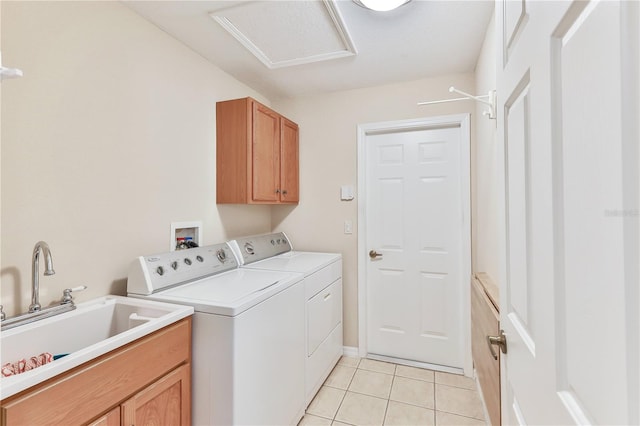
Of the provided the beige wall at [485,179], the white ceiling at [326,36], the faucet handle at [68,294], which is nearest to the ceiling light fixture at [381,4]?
the white ceiling at [326,36]

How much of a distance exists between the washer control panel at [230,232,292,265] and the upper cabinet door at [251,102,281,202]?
356mm

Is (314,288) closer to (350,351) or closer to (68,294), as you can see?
(350,351)

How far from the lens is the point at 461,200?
252 centimetres

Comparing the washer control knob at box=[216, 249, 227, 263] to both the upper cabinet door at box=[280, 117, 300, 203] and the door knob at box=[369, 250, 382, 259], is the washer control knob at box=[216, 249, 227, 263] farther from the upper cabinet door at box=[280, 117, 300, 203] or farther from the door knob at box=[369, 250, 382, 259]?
the door knob at box=[369, 250, 382, 259]

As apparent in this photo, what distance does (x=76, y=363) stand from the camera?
36.4 inches

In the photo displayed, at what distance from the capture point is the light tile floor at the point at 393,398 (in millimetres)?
1944

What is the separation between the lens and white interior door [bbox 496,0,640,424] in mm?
356

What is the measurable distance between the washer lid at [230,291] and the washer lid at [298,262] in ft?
0.51

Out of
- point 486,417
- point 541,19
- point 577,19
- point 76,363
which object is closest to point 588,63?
point 577,19

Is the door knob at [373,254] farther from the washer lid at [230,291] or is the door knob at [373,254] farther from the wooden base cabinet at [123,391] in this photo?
the wooden base cabinet at [123,391]

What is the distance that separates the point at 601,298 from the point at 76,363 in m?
1.29

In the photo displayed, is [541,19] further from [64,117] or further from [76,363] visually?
[64,117]

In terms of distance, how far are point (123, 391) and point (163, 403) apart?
0.23 metres

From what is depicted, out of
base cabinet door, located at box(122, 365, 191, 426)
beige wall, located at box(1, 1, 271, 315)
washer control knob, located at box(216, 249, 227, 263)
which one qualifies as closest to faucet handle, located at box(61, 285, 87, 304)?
beige wall, located at box(1, 1, 271, 315)
